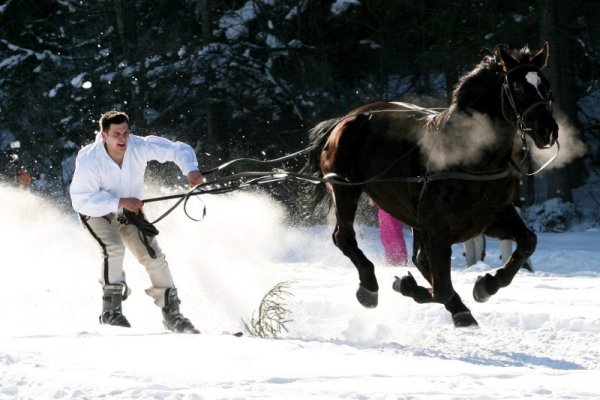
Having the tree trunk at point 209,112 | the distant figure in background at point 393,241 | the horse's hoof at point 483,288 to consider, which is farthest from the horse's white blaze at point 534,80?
the tree trunk at point 209,112

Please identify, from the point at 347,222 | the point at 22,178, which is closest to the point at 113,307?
the point at 347,222

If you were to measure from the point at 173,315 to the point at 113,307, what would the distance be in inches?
17.1

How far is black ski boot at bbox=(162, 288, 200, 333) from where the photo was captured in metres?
7.79

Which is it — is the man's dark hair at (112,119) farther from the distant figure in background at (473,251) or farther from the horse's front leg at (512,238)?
the distant figure in background at (473,251)

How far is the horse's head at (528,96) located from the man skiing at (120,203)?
7.28 ft

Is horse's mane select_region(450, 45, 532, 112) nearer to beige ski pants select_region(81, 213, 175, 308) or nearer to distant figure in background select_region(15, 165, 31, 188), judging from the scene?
beige ski pants select_region(81, 213, 175, 308)

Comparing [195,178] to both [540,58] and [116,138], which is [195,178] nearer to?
[116,138]

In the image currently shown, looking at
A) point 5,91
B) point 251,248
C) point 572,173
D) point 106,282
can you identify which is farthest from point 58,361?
point 5,91

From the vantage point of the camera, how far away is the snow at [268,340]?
5.16 metres

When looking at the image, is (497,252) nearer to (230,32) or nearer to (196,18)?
(230,32)

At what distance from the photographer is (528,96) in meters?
6.72

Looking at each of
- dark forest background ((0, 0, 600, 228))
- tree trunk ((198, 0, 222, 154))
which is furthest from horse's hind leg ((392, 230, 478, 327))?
tree trunk ((198, 0, 222, 154))

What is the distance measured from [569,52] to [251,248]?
986cm

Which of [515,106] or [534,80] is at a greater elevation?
[534,80]
